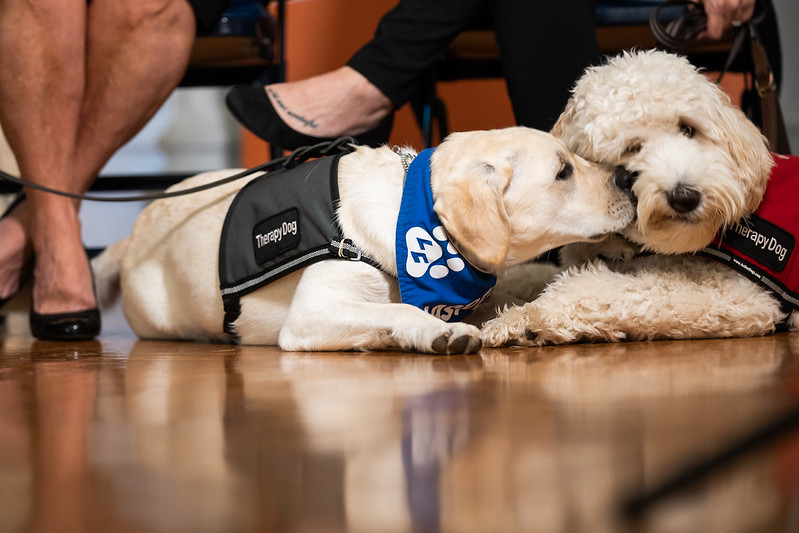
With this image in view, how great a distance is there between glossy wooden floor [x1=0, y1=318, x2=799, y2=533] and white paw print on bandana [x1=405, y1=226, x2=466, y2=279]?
0.79 ft

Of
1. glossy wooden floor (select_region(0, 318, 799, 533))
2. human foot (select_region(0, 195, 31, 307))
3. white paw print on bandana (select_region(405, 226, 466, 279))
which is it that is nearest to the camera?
glossy wooden floor (select_region(0, 318, 799, 533))

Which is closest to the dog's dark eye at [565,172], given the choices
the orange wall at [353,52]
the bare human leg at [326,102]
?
the bare human leg at [326,102]

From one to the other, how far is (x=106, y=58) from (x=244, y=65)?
0.64 m

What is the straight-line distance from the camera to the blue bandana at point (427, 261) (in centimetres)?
155

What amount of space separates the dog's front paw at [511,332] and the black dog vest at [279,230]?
27cm

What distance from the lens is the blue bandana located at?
155 cm

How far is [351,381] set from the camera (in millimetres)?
1202

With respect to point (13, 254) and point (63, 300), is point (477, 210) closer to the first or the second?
point (63, 300)

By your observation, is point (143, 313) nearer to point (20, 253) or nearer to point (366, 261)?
point (20, 253)

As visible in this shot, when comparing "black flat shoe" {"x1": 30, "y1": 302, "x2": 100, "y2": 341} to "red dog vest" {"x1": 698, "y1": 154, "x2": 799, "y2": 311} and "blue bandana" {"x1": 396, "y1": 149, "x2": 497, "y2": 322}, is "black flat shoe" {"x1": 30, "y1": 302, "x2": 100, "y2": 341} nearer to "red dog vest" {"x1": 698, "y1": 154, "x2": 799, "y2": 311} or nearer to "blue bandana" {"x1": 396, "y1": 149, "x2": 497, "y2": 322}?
"blue bandana" {"x1": 396, "y1": 149, "x2": 497, "y2": 322}

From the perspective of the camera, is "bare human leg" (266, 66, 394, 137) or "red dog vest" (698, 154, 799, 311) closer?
"red dog vest" (698, 154, 799, 311)

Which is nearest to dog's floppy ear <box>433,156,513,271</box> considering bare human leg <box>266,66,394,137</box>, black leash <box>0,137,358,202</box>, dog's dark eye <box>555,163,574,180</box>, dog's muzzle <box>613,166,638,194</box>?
dog's dark eye <box>555,163,574,180</box>

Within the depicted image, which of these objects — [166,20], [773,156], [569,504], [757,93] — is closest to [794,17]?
[757,93]

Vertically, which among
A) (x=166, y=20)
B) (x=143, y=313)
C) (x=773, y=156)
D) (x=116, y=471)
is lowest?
(x=143, y=313)
